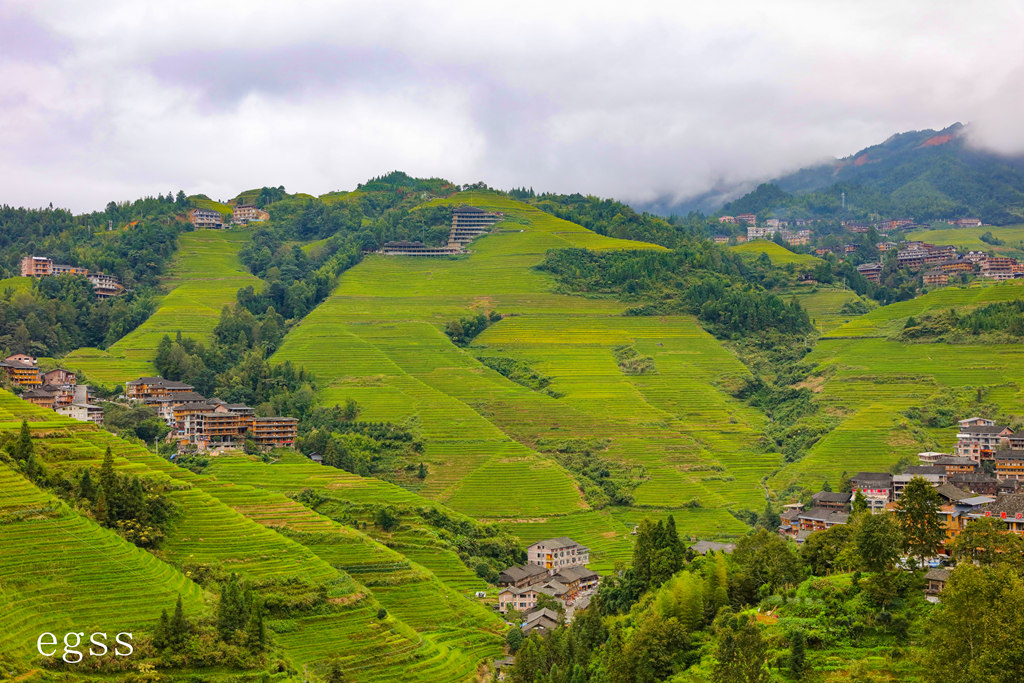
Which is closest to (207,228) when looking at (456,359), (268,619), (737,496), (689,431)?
(456,359)

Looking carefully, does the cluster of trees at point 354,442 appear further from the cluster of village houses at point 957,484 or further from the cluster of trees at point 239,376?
the cluster of village houses at point 957,484

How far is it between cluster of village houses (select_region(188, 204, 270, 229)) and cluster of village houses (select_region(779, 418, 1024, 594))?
291ft

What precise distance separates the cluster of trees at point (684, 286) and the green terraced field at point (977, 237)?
42634 millimetres

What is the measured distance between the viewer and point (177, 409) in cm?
6806

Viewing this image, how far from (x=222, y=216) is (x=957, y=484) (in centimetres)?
10060

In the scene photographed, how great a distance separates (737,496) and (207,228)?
8133 centimetres

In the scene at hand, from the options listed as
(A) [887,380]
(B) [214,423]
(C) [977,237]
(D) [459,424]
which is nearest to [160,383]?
(B) [214,423]

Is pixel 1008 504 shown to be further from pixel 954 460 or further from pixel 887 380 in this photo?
pixel 887 380

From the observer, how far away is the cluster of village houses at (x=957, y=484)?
44.3 metres

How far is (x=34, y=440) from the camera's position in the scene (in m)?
47.4

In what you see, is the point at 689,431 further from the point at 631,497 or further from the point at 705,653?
the point at 705,653

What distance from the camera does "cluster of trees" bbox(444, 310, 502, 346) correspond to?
9144cm

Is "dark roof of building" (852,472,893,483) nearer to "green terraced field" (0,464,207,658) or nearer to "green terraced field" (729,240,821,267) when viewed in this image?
"green terraced field" (0,464,207,658)

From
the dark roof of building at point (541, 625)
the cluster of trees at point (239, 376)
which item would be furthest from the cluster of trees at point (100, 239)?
the dark roof of building at point (541, 625)
